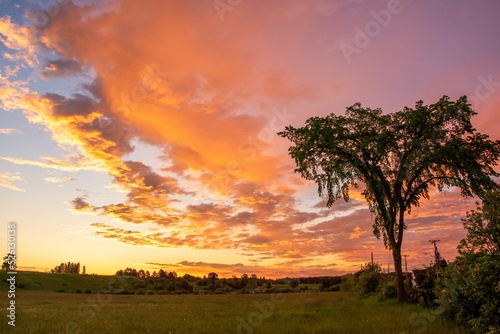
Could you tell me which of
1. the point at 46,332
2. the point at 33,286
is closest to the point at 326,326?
the point at 46,332

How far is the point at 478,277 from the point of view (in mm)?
14672

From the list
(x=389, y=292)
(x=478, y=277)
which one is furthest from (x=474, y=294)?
(x=389, y=292)

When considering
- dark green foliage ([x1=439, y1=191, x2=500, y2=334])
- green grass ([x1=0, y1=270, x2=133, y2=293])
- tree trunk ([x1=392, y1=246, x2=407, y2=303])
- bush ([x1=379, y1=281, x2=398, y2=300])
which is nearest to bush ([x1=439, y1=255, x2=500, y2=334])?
dark green foliage ([x1=439, y1=191, x2=500, y2=334])

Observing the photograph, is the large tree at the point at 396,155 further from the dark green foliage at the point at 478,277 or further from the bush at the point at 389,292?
the dark green foliage at the point at 478,277

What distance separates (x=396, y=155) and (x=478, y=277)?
792 inches

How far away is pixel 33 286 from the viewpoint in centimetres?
12862

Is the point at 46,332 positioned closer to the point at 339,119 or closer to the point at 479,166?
the point at 339,119

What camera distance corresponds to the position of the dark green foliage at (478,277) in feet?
46.4

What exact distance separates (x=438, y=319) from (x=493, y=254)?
18.2ft

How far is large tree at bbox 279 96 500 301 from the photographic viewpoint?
1230 inches

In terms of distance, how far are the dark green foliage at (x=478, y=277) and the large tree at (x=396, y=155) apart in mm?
15195

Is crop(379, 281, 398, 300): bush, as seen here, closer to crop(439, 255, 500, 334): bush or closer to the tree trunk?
the tree trunk

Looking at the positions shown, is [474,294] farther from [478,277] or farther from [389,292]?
[389,292]

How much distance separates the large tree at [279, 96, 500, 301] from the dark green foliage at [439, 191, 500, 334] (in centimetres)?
1520
